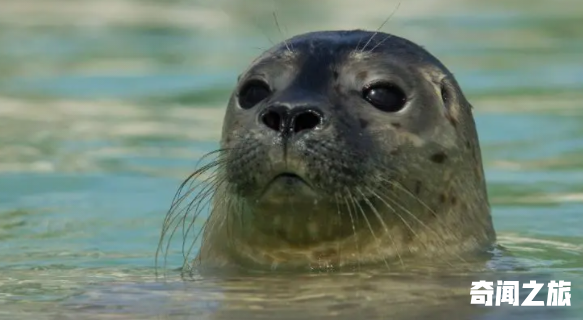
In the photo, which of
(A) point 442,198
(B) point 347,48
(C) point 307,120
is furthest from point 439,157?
Result: (C) point 307,120

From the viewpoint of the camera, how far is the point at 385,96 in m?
6.20

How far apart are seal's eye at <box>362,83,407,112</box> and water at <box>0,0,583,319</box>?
68 centimetres

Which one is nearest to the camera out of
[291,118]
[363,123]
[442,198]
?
[291,118]

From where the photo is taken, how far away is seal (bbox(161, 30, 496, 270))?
18.7ft

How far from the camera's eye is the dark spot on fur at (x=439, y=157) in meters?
6.20

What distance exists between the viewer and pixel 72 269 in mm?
6969

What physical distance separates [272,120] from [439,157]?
0.85m

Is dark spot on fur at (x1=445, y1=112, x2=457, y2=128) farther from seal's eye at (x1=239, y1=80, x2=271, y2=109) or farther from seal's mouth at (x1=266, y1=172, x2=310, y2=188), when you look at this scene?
seal's mouth at (x1=266, y1=172, x2=310, y2=188)

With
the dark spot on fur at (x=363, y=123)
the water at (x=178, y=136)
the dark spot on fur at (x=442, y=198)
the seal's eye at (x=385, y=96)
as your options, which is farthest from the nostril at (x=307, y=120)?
the dark spot on fur at (x=442, y=198)

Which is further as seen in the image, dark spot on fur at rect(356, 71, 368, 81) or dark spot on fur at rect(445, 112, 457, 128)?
dark spot on fur at rect(445, 112, 457, 128)

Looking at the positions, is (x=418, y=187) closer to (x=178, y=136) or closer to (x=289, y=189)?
(x=289, y=189)

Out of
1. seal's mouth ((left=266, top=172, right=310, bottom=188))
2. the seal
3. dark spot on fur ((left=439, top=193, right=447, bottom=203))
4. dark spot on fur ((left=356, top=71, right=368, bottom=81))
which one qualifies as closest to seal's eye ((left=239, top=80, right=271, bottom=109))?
the seal

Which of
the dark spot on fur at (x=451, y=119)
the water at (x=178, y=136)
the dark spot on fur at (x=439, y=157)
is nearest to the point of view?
the water at (x=178, y=136)

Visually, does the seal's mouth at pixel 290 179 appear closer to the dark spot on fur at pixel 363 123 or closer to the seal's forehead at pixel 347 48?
the dark spot on fur at pixel 363 123
